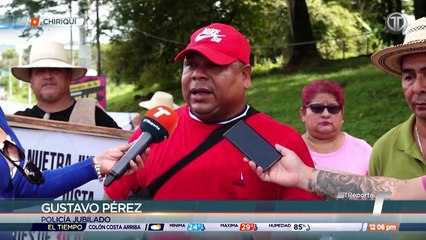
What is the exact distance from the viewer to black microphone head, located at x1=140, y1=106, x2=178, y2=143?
264 cm

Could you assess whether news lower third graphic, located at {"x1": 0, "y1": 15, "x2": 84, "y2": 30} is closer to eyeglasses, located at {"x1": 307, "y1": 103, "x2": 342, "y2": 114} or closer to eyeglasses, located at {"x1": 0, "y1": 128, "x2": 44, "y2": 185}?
eyeglasses, located at {"x1": 307, "y1": 103, "x2": 342, "y2": 114}

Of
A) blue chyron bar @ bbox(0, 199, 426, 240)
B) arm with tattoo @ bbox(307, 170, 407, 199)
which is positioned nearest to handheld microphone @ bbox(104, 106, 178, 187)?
blue chyron bar @ bbox(0, 199, 426, 240)

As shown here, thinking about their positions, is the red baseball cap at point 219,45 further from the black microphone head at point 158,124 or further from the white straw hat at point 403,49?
the white straw hat at point 403,49

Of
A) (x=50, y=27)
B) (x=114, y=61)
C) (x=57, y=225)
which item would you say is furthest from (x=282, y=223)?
(x=114, y=61)

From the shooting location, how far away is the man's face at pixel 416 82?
2982mm

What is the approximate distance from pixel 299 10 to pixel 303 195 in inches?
693

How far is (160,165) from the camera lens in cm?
296

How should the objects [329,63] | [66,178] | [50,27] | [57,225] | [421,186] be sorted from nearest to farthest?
[421,186]
[57,225]
[66,178]
[50,27]
[329,63]

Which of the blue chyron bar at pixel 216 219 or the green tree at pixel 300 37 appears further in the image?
the green tree at pixel 300 37

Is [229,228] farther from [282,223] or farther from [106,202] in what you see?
[106,202]

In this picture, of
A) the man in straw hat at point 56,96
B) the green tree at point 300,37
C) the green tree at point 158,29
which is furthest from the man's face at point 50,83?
the green tree at point 300,37

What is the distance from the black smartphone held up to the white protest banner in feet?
7.34

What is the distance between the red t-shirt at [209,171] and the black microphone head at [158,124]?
245mm

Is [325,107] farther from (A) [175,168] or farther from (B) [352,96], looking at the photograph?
(B) [352,96]
